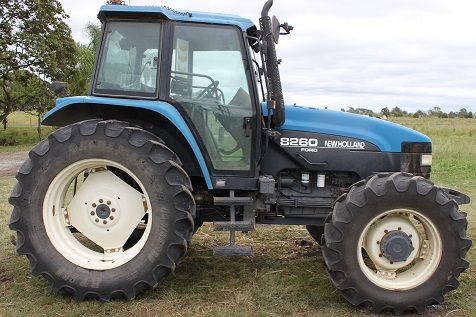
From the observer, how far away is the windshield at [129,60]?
4.29 metres

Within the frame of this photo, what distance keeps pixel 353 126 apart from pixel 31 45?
19.6 meters

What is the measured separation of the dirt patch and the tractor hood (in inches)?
383

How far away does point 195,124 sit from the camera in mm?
4328

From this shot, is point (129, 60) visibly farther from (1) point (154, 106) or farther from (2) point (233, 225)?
(2) point (233, 225)

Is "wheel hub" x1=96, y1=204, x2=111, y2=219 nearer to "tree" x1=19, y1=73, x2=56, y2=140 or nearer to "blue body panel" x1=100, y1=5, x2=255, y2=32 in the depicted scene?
"blue body panel" x1=100, y1=5, x2=255, y2=32

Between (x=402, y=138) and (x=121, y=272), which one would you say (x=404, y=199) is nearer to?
(x=402, y=138)

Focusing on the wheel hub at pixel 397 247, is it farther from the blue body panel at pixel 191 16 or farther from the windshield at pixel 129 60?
the windshield at pixel 129 60

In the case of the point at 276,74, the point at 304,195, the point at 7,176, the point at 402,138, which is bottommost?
the point at 7,176

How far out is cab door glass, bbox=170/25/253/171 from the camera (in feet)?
14.2

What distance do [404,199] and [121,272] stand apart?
7.71 ft

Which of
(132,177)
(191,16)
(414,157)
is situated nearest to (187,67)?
(191,16)

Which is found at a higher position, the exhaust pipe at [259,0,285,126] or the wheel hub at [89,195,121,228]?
the exhaust pipe at [259,0,285,126]

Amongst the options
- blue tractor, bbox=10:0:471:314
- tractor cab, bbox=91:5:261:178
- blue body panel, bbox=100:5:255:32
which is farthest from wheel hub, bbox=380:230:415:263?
blue body panel, bbox=100:5:255:32

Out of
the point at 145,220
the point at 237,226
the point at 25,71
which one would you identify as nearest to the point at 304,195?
the point at 237,226
